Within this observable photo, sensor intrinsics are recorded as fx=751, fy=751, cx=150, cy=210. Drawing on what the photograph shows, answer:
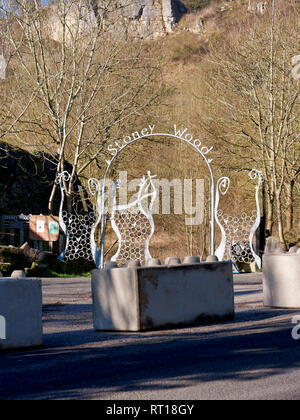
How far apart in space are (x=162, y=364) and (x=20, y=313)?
1.97 meters

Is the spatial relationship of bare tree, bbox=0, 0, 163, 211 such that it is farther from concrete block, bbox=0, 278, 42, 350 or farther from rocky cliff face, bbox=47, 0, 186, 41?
concrete block, bbox=0, 278, 42, 350

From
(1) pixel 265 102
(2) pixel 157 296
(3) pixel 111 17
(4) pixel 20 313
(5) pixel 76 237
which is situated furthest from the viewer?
(1) pixel 265 102

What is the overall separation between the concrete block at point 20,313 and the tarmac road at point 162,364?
180 millimetres

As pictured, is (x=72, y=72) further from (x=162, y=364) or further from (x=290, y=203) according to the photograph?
(x=162, y=364)

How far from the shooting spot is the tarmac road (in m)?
5.85

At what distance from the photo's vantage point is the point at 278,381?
6.25 m

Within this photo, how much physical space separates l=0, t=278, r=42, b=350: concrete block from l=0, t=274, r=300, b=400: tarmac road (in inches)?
7.1

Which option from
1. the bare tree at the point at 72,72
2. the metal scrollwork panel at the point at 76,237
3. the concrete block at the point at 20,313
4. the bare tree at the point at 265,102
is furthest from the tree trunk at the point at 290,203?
the concrete block at the point at 20,313

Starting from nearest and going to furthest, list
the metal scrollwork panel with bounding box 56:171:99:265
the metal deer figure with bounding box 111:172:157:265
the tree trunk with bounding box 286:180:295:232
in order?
the metal deer figure with bounding box 111:172:157:265
the metal scrollwork panel with bounding box 56:171:99:265
the tree trunk with bounding box 286:180:295:232

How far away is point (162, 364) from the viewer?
7.07m

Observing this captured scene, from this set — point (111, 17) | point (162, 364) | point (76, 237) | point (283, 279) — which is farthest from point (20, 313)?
point (111, 17)

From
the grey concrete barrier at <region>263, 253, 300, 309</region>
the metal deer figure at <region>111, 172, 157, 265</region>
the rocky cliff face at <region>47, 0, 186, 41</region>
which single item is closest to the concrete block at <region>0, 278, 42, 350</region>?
the grey concrete barrier at <region>263, 253, 300, 309</region>

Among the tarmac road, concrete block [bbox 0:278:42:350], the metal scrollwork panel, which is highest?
the metal scrollwork panel
